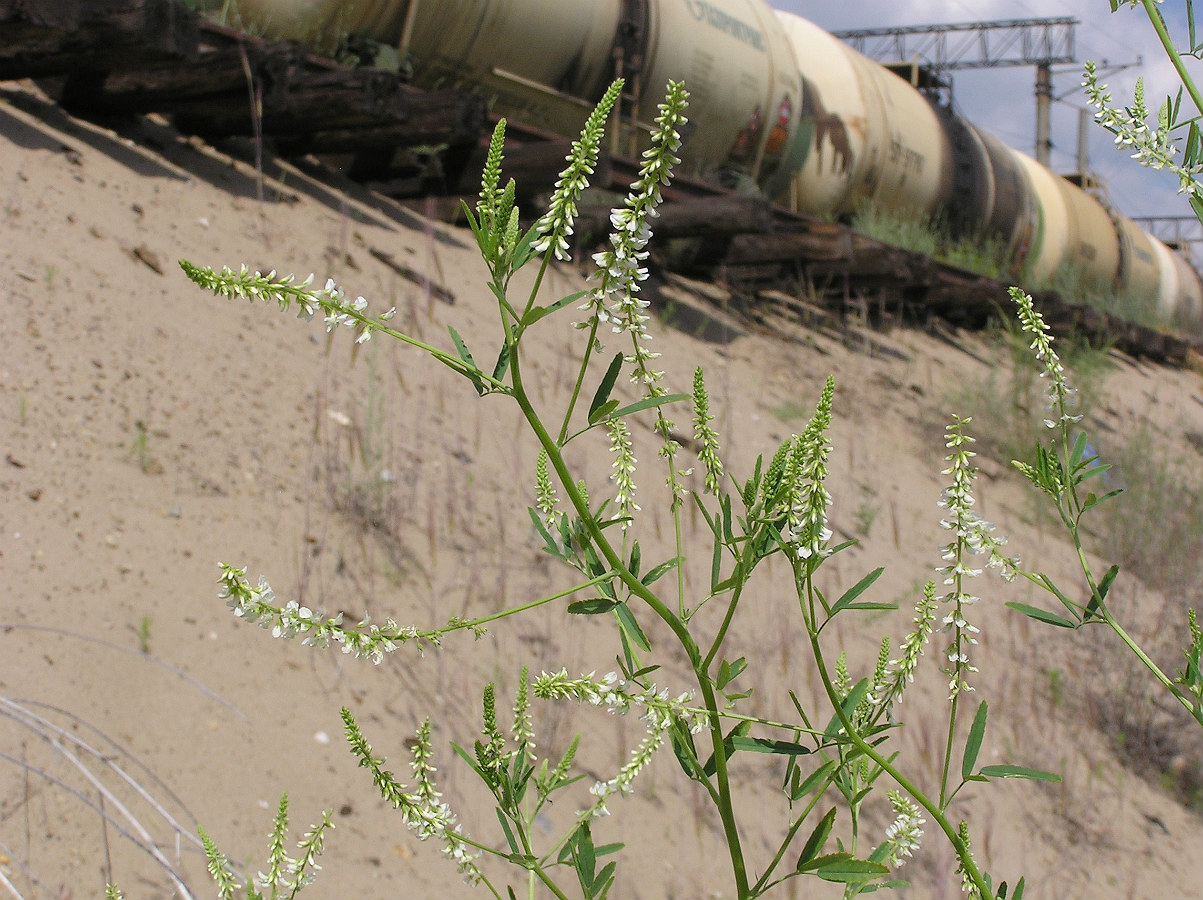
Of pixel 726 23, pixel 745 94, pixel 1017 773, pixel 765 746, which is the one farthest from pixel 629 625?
pixel 726 23

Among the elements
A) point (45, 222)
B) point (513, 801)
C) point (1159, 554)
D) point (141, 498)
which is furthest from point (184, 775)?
point (1159, 554)

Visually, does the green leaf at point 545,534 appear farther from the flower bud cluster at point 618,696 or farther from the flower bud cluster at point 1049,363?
the flower bud cluster at point 1049,363

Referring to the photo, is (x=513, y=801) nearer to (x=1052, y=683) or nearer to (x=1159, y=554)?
(x=1052, y=683)

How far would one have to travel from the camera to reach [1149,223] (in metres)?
33.5

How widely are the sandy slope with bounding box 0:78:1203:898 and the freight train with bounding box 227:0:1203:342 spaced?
6.99 feet

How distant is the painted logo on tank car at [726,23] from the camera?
28.9 feet

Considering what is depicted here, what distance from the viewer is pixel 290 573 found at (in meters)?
3.12

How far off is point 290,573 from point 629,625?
2.35m

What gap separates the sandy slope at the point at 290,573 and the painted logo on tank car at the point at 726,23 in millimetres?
4551

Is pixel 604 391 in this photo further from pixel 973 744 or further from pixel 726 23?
pixel 726 23

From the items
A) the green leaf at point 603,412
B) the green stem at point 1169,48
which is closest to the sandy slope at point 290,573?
the green leaf at point 603,412

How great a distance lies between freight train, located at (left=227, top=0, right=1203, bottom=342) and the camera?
7.11 metres

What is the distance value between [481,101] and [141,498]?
3.72 metres

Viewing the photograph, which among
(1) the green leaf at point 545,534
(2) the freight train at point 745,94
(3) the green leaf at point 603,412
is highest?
(2) the freight train at point 745,94
